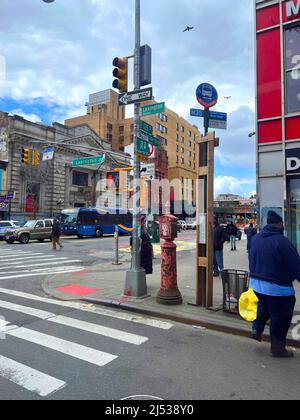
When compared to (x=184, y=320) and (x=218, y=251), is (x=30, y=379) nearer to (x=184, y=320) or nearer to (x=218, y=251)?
(x=184, y=320)

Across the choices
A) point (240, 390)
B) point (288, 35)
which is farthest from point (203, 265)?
point (288, 35)

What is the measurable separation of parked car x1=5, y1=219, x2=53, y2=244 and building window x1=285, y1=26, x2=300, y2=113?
2138 centimetres

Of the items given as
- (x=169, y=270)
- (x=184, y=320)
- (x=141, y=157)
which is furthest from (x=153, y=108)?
(x=184, y=320)

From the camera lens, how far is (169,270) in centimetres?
732

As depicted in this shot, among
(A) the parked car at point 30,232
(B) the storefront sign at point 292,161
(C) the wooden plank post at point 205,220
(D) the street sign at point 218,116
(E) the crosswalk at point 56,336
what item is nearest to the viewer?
(E) the crosswalk at point 56,336

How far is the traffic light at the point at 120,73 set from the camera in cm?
849

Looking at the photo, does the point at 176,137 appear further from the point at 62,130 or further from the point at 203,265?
the point at 203,265

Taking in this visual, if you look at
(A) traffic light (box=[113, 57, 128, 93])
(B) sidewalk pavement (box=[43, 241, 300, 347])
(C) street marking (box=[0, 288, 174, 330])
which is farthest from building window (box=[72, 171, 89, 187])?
(A) traffic light (box=[113, 57, 128, 93])

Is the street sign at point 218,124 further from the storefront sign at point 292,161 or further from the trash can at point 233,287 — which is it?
the storefront sign at point 292,161

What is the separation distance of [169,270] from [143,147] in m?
2.96

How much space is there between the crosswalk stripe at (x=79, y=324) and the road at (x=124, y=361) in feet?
0.05

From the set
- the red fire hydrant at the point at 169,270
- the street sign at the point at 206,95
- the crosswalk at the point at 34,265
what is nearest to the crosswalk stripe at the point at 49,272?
the crosswalk at the point at 34,265

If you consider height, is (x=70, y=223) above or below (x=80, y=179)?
below

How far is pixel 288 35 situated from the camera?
10102 millimetres
